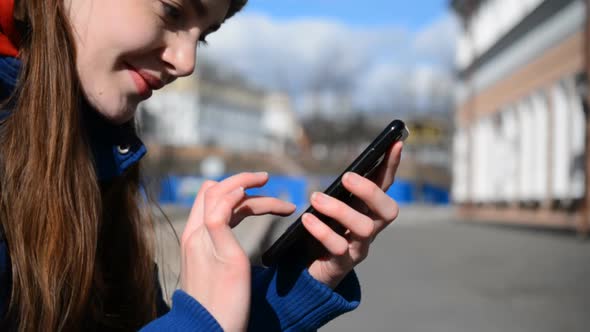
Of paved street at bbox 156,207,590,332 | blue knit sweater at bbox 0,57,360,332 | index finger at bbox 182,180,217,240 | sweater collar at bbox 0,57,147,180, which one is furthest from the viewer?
paved street at bbox 156,207,590,332

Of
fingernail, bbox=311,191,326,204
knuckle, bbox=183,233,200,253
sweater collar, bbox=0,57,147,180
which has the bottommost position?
knuckle, bbox=183,233,200,253

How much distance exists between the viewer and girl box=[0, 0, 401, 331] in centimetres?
153

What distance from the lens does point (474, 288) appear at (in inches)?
350

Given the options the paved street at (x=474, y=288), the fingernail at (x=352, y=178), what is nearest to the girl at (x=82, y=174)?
the fingernail at (x=352, y=178)

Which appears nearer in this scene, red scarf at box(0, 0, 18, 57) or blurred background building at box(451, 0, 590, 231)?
red scarf at box(0, 0, 18, 57)

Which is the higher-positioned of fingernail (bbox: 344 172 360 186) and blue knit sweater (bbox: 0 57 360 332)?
fingernail (bbox: 344 172 360 186)

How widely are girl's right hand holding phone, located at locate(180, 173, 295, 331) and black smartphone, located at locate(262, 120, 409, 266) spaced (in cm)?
16

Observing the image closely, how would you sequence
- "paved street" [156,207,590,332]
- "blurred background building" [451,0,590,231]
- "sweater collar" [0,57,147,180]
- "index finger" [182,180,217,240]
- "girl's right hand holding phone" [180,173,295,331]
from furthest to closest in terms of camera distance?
"blurred background building" [451,0,590,231] < "paved street" [156,207,590,332] < "sweater collar" [0,57,147,180] < "index finger" [182,180,217,240] < "girl's right hand holding phone" [180,173,295,331]

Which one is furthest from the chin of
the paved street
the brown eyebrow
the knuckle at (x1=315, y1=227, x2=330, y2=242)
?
the paved street

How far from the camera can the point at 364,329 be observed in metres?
6.05

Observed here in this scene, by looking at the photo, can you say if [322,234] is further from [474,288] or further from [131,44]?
[474,288]

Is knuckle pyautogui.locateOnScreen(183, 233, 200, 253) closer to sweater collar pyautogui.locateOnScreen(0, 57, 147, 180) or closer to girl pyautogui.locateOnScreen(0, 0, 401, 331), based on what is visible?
girl pyautogui.locateOnScreen(0, 0, 401, 331)

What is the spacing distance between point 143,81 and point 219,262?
0.43 meters

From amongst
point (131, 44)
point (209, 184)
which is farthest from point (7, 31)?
point (209, 184)
